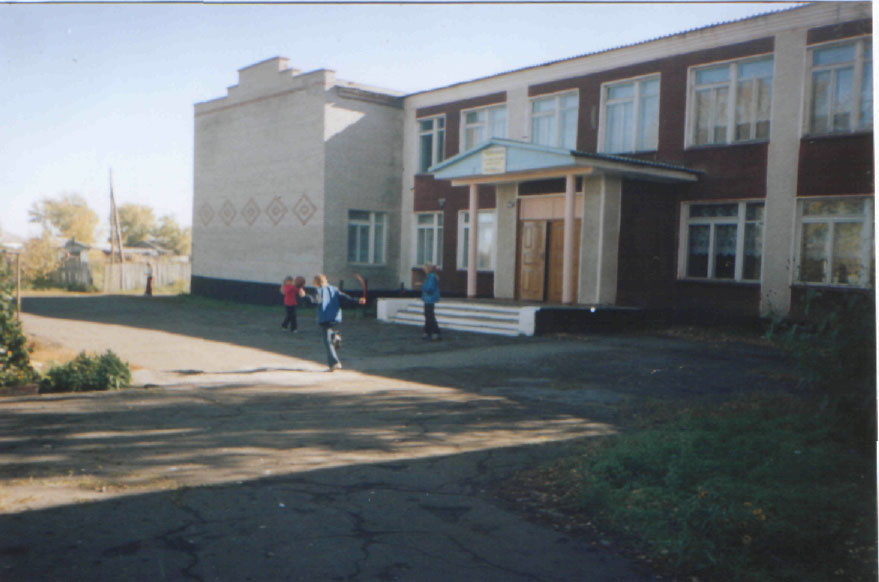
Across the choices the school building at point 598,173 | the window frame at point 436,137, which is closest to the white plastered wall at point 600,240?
the school building at point 598,173

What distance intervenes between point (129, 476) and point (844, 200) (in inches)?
616

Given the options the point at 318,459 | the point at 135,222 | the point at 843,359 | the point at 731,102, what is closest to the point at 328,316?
the point at 318,459

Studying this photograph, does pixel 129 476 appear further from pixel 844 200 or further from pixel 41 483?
pixel 844 200

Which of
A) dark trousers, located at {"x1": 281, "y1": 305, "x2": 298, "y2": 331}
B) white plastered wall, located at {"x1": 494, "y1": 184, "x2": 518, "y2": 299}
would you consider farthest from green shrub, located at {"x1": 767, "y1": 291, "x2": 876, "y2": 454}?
white plastered wall, located at {"x1": 494, "y1": 184, "x2": 518, "y2": 299}

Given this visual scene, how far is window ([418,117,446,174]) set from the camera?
25897 mm

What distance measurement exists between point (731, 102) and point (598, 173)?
367cm

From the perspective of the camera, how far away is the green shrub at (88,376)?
10.0 m

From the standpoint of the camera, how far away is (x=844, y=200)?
627 inches

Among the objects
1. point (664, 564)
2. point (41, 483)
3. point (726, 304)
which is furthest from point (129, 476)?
point (726, 304)

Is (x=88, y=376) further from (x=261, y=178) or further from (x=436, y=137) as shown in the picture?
(x=261, y=178)

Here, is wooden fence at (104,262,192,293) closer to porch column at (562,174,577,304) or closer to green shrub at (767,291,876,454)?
porch column at (562,174,577,304)

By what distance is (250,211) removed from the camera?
94.5 ft

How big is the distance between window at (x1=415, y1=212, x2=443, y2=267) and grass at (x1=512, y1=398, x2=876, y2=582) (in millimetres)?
19363

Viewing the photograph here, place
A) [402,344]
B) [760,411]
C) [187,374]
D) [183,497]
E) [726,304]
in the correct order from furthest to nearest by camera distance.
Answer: [726,304] → [402,344] → [187,374] → [760,411] → [183,497]
